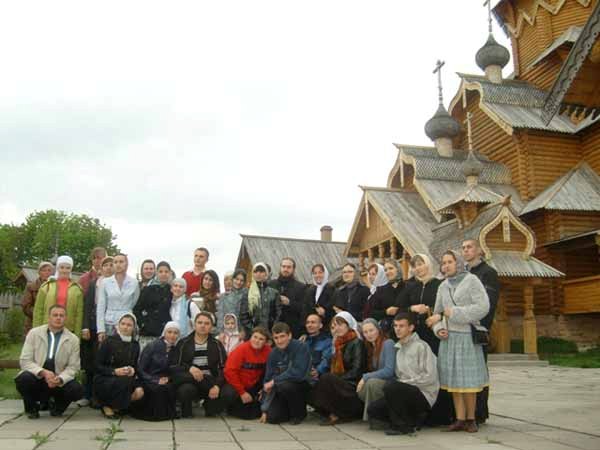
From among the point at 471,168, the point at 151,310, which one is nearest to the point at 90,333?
the point at 151,310

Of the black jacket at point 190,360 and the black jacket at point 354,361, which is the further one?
the black jacket at point 190,360

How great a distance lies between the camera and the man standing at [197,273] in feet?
24.0

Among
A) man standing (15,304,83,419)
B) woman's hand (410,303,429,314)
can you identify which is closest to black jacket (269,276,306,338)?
woman's hand (410,303,429,314)

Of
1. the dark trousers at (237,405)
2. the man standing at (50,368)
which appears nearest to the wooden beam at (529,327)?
the dark trousers at (237,405)

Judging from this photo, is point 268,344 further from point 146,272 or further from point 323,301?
point 146,272

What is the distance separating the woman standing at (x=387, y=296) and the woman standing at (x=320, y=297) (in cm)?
66

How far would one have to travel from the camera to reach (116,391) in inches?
232

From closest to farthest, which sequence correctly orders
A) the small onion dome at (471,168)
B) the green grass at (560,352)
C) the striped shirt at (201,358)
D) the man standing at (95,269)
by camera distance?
the striped shirt at (201,358) < the man standing at (95,269) < the green grass at (560,352) < the small onion dome at (471,168)

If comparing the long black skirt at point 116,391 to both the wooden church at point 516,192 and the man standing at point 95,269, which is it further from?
the wooden church at point 516,192

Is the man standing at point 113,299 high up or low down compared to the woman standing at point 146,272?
down

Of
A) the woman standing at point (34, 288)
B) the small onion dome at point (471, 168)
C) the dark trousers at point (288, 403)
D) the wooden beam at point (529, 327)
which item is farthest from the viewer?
the small onion dome at point (471, 168)

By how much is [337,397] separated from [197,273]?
8.35 ft

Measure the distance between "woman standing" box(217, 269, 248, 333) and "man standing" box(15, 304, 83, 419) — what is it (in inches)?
64.0

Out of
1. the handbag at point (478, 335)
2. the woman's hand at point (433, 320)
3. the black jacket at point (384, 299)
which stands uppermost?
the black jacket at point (384, 299)
